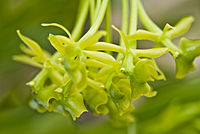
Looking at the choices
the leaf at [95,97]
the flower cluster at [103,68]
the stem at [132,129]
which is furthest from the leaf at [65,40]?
the stem at [132,129]

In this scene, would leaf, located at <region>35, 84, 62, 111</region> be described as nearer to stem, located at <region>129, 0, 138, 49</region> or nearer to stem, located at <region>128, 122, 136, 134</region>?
stem, located at <region>129, 0, 138, 49</region>

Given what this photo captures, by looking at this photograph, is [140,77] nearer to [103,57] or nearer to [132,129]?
[103,57]

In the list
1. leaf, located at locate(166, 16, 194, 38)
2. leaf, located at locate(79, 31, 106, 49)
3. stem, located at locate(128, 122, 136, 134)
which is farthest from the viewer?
stem, located at locate(128, 122, 136, 134)

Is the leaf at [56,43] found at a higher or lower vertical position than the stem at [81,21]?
higher

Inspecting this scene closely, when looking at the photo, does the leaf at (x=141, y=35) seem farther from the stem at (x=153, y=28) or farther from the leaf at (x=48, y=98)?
the leaf at (x=48, y=98)

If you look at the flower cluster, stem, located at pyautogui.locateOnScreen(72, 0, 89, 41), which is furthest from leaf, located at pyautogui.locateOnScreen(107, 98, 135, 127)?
stem, located at pyautogui.locateOnScreen(72, 0, 89, 41)

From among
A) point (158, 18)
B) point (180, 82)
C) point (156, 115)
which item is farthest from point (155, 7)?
point (156, 115)

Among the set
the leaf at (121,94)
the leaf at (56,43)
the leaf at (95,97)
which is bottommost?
the leaf at (95,97)
